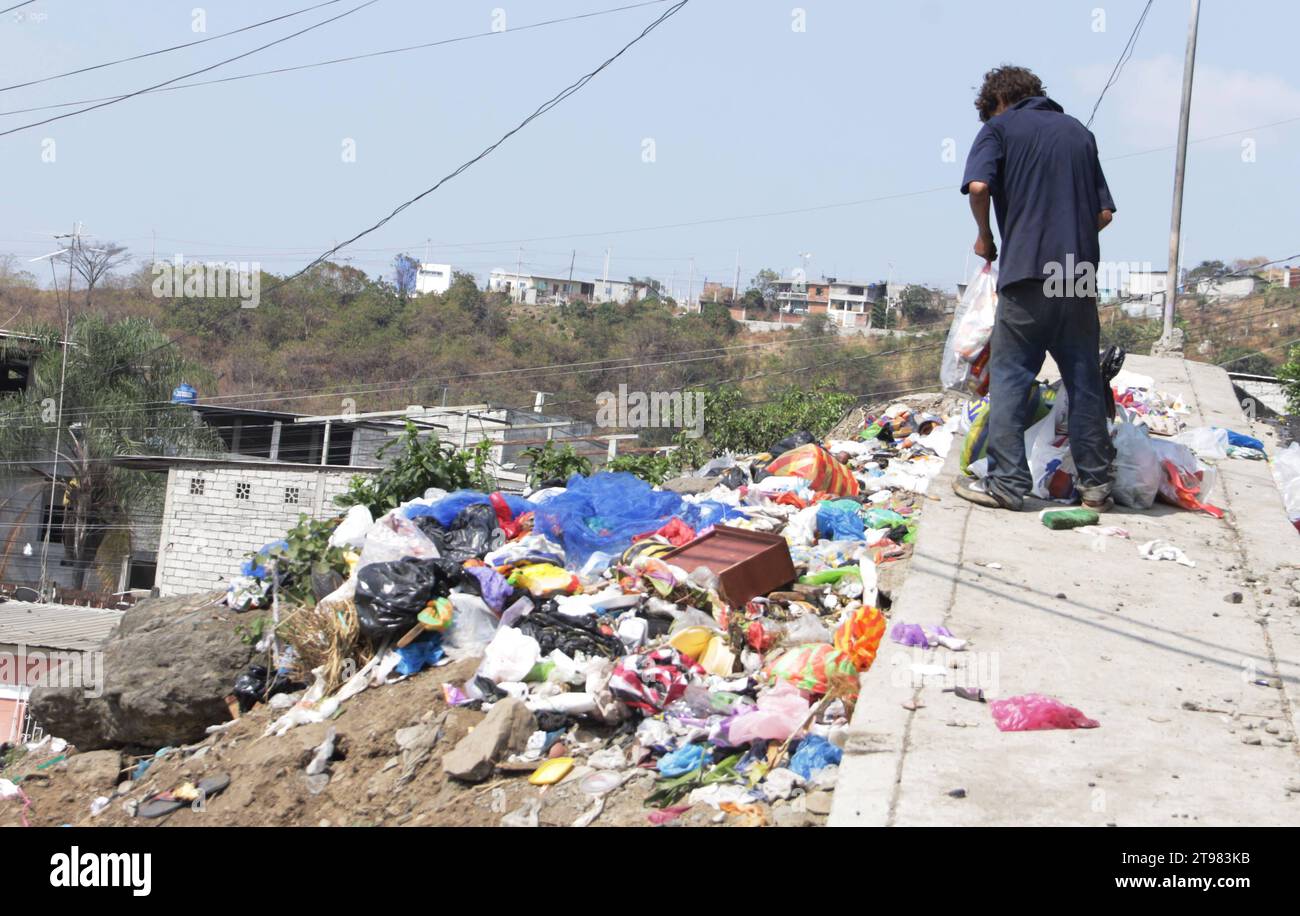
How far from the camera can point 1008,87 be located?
481 cm

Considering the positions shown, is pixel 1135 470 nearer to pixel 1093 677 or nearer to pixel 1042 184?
pixel 1042 184

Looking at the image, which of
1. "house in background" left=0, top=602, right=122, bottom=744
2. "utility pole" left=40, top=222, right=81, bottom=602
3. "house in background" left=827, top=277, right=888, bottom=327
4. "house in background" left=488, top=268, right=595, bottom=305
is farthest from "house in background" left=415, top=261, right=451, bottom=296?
"house in background" left=0, top=602, right=122, bottom=744

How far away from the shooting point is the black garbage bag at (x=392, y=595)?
4.72m

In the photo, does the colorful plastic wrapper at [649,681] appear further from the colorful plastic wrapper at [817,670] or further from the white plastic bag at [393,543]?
the white plastic bag at [393,543]

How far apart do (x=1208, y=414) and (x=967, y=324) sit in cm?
343

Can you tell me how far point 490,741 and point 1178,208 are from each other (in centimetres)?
1065

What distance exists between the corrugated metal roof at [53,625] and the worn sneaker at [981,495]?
1122cm

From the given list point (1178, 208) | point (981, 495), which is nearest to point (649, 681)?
point (981, 495)

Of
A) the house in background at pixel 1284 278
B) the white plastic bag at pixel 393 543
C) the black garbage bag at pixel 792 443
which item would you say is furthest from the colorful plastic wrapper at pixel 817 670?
the house in background at pixel 1284 278

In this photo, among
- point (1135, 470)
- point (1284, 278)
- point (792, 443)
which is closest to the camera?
point (1135, 470)

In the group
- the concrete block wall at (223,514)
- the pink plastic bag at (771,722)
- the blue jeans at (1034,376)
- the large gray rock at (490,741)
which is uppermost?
the blue jeans at (1034,376)

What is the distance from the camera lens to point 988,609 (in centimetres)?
382

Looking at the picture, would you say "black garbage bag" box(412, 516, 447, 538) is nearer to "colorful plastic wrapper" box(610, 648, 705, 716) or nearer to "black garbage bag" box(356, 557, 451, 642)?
"black garbage bag" box(356, 557, 451, 642)

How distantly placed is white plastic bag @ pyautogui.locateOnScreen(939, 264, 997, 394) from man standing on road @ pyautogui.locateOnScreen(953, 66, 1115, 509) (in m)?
0.17
